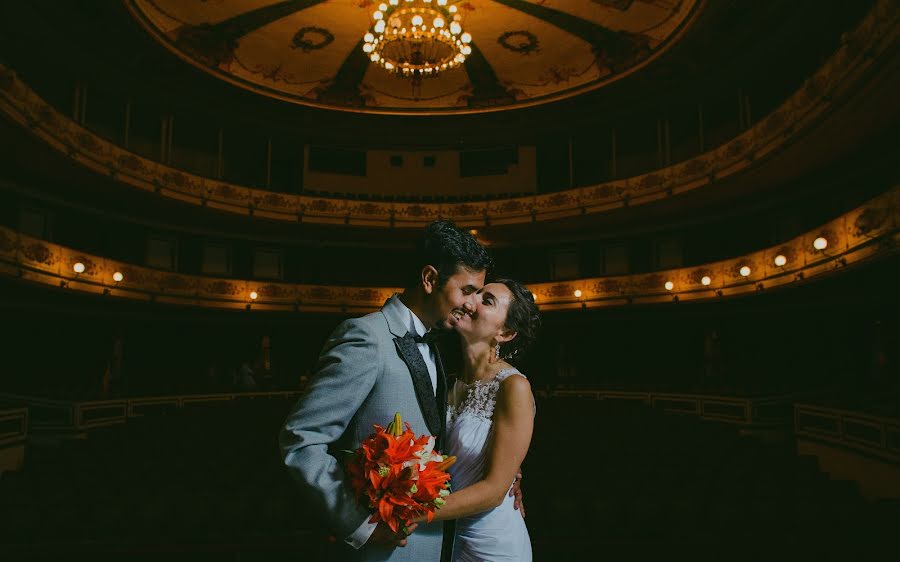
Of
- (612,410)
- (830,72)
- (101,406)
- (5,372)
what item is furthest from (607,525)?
(5,372)

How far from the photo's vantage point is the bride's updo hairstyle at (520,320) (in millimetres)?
2668

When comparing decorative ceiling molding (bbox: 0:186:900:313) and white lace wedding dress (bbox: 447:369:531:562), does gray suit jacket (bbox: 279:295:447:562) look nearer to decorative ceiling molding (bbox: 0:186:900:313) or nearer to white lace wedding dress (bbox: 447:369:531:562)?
white lace wedding dress (bbox: 447:369:531:562)

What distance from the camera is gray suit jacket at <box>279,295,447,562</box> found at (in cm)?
151

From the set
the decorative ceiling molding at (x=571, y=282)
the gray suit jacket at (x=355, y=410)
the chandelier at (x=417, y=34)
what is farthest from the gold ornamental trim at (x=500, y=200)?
the gray suit jacket at (x=355, y=410)

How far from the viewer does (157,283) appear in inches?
603

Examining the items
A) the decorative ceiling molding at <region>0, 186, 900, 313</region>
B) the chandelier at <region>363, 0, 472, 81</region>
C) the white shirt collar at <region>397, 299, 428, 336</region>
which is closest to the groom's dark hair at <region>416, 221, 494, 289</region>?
the white shirt collar at <region>397, 299, 428, 336</region>

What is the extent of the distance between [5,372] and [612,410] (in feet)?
43.1

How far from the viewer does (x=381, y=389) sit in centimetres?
171

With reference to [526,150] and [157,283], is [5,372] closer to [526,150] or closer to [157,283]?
[157,283]

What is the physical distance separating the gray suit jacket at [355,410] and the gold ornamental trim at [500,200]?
9203 mm

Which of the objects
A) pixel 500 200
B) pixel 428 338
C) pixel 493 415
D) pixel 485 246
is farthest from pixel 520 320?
pixel 500 200

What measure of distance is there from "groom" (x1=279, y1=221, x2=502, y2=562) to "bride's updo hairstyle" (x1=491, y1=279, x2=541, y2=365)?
64 centimetres

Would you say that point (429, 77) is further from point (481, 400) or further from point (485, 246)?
point (481, 400)

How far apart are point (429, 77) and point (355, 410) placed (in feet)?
42.9
